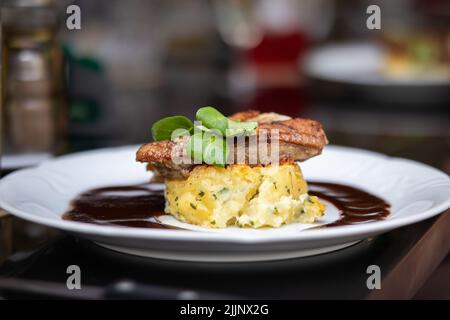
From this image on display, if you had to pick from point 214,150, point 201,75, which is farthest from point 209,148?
point 201,75

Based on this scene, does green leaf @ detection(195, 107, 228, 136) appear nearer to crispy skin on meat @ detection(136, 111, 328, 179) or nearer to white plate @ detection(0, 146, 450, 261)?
crispy skin on meat @ detection(136, 111, 328, 179)

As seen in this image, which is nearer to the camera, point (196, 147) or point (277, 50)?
point (196, 147)

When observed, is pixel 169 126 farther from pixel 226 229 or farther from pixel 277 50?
pixel 277 50

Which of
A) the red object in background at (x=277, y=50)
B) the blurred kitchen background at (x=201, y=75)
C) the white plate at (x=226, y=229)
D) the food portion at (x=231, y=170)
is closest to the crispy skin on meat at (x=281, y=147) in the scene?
the food portion at (x=231, y=170)

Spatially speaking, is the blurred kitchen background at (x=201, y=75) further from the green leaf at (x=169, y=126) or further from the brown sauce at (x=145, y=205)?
the green leaf at (x=169, y=126)

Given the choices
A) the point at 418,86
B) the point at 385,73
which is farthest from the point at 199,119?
the point at 385,73

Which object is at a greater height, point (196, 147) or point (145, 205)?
point (196, 147)

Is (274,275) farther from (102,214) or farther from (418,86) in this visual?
(418,86)
